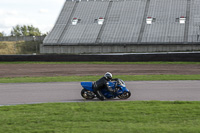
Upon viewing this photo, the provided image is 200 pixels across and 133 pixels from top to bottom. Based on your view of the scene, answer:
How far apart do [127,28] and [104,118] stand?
45937 mm

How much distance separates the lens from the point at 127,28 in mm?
Answer: 54062

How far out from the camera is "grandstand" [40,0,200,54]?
4984 cm

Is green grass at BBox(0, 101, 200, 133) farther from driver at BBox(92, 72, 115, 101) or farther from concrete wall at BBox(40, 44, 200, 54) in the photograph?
concrete wall at BBox(40, 44, 200, 54)

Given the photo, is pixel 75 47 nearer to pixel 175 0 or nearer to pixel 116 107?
pixel 175 0

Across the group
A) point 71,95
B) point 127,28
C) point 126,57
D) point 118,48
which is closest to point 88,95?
point 71,95

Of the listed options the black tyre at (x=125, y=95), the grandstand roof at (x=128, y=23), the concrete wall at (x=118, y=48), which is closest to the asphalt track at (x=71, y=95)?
the black tyre at (x=125, y=95)

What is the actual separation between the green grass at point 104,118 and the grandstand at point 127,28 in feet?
126

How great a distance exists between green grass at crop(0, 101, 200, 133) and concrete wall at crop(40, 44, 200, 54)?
1502 inches

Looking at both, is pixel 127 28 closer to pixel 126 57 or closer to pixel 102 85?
pixel 126 57

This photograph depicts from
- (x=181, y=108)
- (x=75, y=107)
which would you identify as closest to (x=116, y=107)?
(x=75, y=107)

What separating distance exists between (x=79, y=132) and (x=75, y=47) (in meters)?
45.7

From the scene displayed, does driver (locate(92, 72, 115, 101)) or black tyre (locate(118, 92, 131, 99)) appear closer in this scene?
driver (locate(92, 72, 115, 101))

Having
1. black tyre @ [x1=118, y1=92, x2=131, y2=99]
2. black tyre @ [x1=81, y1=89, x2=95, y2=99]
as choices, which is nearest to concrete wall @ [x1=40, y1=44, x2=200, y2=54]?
black tyre @ [x1=118, y1=92, x2=131, y2=99]

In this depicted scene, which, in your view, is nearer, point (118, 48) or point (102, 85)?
point (102, 85)
